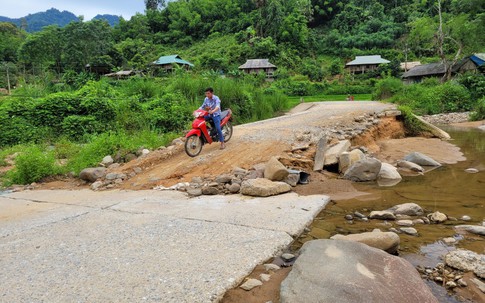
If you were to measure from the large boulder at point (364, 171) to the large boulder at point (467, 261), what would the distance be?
3498 millimetres

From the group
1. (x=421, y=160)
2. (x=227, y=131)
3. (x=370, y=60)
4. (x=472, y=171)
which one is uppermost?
(x=370, y=60)

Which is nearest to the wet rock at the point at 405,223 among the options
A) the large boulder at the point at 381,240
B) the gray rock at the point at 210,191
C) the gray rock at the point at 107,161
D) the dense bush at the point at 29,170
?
the large boulder at the point at 381,240

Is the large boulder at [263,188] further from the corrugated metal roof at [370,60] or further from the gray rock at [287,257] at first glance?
the corrugated metal roof at [370,60]

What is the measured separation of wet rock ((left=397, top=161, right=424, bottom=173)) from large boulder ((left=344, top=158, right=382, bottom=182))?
53.2 inches

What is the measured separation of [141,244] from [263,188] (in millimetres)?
2339

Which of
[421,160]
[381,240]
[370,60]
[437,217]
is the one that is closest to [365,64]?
[370,60]

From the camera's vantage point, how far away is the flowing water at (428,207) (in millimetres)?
3467

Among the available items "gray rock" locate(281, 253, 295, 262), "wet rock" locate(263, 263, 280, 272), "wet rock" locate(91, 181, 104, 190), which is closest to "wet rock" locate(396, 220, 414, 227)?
"gray rock" locate(281, 253, 295, 262)

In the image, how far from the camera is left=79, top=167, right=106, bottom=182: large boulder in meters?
6.69

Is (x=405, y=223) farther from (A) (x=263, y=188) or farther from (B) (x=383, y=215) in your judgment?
(A) (x=263, y=188)

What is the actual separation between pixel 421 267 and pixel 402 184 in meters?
3.66

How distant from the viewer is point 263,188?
5.26 metres

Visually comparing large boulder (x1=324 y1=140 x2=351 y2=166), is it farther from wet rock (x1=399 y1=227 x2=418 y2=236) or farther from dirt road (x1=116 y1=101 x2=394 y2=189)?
wet rock (x1=399 y1=227 x2=418 y2=236)

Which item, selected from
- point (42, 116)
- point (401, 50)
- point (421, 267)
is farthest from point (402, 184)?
point (401, 50)
